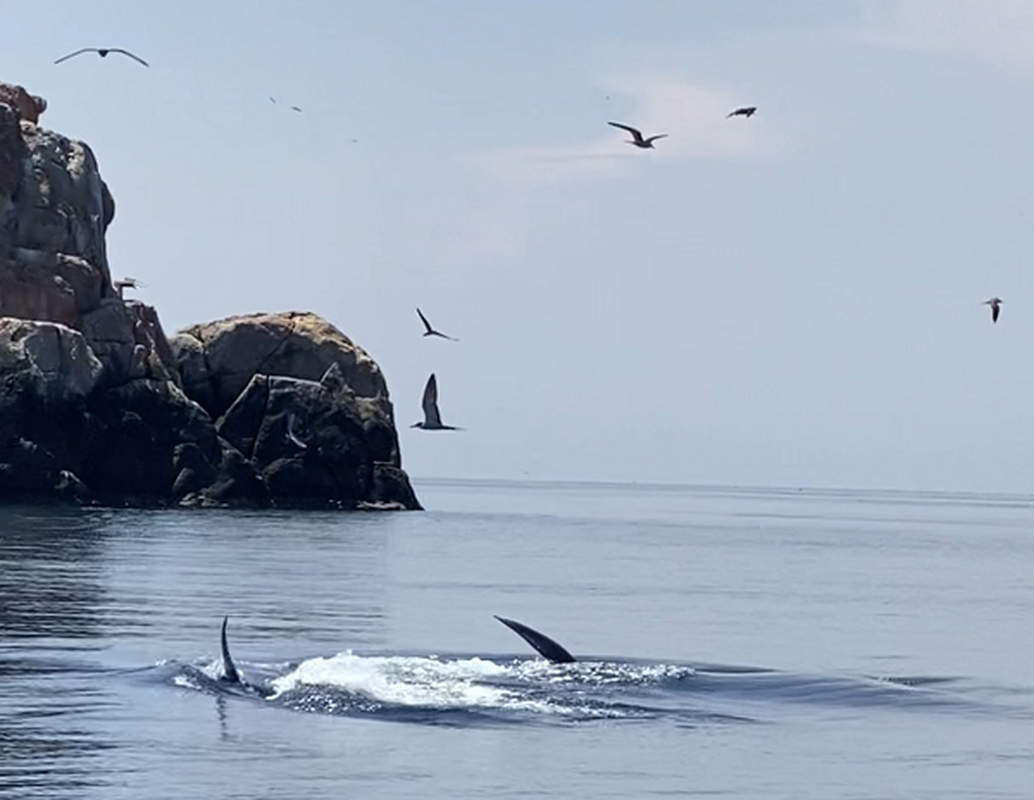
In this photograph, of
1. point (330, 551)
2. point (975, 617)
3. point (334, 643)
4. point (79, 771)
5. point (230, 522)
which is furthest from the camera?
point (230, 522)

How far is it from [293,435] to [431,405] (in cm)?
6487

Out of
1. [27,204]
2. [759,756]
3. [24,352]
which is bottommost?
[759,756]

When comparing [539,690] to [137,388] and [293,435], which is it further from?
[293,435]

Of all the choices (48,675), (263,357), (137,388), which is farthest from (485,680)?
(263,357)

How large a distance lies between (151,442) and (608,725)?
2952 inches

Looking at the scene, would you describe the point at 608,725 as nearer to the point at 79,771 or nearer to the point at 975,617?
the point at 79,771

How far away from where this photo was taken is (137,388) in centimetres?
10119

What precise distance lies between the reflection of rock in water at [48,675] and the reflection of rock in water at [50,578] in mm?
33

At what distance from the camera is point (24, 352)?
9569 centimetres

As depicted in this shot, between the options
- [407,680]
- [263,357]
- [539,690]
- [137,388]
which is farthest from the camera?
[263,357]

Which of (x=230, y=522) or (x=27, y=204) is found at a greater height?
(x=27, y=204)

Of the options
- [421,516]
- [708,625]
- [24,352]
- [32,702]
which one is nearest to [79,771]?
[32,702]

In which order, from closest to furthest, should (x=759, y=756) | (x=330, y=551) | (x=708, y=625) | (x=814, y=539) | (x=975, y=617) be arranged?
(x=759, y=756) < (x=708, y=625) < (x=975, y=617) < (x=330, y=551) < (x=814, y=539)

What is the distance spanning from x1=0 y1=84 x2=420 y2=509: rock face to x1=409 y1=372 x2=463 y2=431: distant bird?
2141 inches
